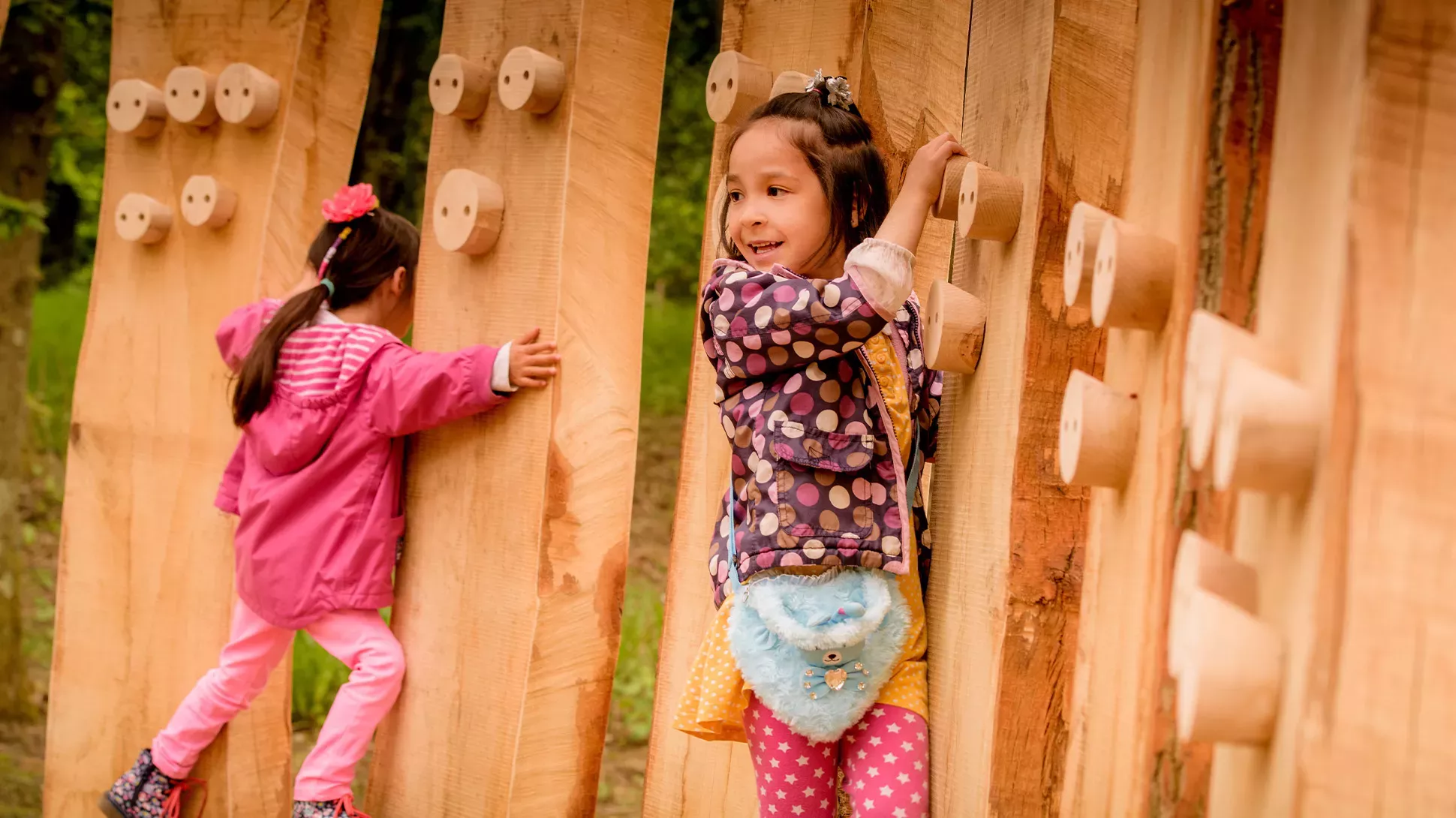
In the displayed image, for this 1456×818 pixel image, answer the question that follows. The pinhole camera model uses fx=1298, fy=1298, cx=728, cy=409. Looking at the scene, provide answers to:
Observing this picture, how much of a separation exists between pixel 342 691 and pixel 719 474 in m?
1.05

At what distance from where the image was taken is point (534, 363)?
2.61 m

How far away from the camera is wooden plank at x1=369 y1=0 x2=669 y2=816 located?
8.60 ft

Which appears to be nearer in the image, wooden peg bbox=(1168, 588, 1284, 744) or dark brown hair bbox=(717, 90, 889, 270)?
wooden peg bbox=(1168, 588, 1284, 744)

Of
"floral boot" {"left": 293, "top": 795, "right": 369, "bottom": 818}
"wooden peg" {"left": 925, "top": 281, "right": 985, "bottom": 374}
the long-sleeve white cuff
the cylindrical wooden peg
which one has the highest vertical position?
the cylindrical wooden peg

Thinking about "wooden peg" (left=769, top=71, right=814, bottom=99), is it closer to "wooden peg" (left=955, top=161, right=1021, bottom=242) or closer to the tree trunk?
"wooden peg" (left=955, top=161, right=1021, bottom=242)

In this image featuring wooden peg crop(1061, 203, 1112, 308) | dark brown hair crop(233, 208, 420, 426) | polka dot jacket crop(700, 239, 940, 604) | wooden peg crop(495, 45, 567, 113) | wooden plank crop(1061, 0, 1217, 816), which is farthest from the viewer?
dark brown hair crop(233, 208, 420, 426)

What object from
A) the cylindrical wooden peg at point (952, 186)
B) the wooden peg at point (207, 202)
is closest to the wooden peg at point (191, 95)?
the wooden peg at point (207, 202)

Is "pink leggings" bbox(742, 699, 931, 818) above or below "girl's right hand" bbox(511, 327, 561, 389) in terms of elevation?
below

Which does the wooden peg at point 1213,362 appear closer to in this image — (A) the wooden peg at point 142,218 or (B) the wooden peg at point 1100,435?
(B) the wooden peg at point 1100,435

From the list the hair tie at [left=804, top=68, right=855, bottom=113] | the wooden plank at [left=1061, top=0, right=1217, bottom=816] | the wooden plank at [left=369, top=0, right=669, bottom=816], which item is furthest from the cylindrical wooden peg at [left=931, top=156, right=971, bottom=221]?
the wooden plank at [left=369, top=0, right=669, bottom=816]

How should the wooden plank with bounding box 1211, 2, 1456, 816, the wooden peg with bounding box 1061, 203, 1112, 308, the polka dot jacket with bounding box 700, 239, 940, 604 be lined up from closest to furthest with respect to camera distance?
the wooden plank with bounding box 1211, 2, 1456, 816
the wooden peg with bounding box 1061, 203, 1112, 308
the polka dot jacket with bounding box 700, 239, 940, 604

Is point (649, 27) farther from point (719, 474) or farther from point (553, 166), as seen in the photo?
point (719, 474)

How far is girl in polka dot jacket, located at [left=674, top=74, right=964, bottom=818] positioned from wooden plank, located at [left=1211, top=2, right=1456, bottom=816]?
0.82 metres

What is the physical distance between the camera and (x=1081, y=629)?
1.54 meters
